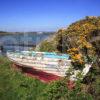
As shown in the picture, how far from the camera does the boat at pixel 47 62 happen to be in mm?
11238

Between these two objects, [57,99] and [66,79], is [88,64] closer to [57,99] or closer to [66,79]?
[66,79]

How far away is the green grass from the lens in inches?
374

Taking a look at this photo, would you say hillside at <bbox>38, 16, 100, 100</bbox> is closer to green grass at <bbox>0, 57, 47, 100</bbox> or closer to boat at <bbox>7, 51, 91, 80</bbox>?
boat at <bbox>7, 51, 91, 80</bbox>

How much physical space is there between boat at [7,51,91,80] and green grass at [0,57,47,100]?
793 mm

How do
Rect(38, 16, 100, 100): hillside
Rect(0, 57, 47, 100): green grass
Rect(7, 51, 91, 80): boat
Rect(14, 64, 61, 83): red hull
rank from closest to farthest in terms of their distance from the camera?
Rect(0, 57, 47, 100): green grass, Rect(38, 16, 100, 100): hillside, Rect(7, 51, 91, 80): boat, Rect(14, 64, 61, 83): red hull

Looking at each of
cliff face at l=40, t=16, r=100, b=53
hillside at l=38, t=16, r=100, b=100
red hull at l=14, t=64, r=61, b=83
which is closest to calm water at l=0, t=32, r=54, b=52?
red hull at l=14, t=64, r=61, b=83

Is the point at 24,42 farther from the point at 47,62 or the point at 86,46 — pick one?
the point at 86,46

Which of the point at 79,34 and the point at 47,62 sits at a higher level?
the point at 79,34

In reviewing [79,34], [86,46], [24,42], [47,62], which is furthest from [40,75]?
[24,42]

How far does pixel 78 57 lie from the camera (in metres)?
10.6

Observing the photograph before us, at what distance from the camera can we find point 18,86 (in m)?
10.5

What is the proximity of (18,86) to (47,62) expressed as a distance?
84.0 inches

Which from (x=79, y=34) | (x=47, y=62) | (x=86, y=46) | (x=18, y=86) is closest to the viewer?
(x=18, y=86)

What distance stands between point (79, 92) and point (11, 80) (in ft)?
10.7
